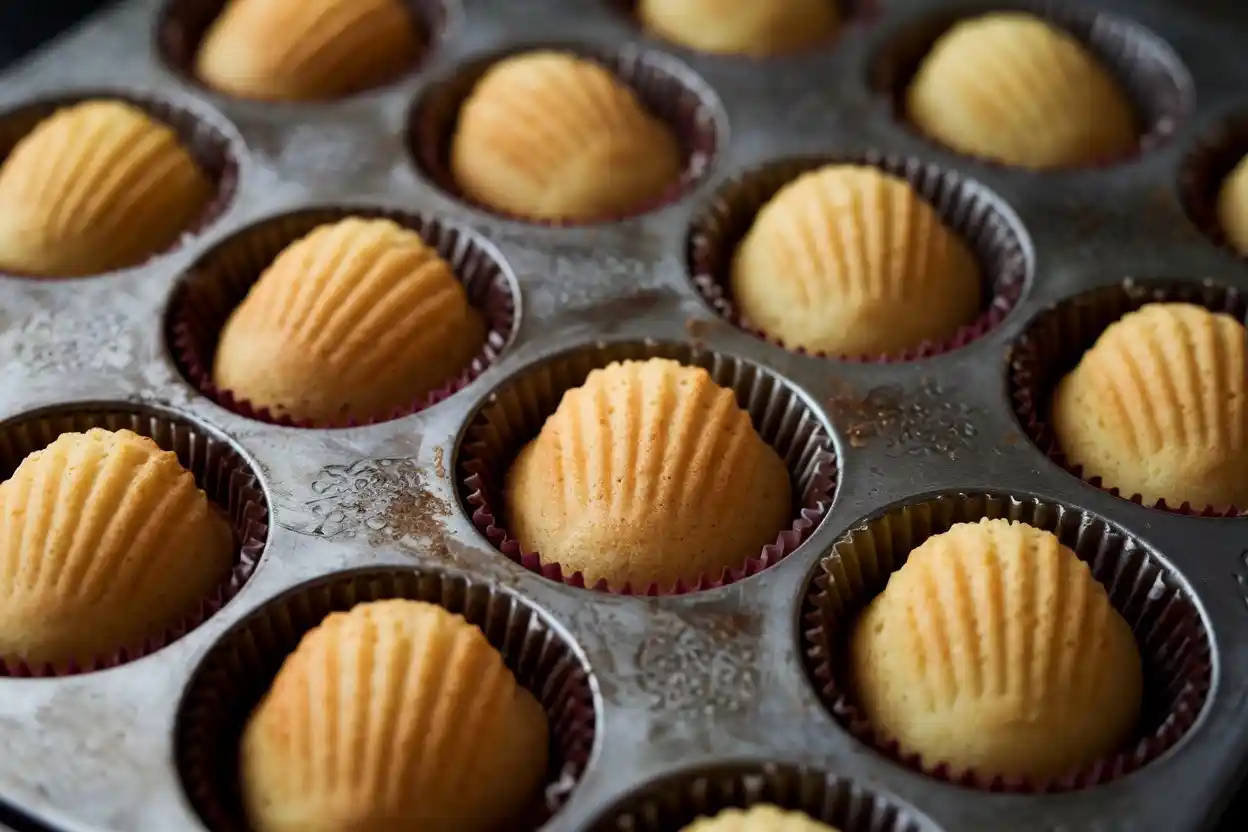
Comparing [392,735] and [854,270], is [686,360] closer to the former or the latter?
[854,270]

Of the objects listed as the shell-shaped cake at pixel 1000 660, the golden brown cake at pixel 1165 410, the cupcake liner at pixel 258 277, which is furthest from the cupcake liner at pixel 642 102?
the shell-shaped cake at pixel 1000 660

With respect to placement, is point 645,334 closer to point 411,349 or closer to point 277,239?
point 411,349

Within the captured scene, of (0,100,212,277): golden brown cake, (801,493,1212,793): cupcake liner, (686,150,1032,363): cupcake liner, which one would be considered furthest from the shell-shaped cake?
(0,100,212,277): golden brown cake

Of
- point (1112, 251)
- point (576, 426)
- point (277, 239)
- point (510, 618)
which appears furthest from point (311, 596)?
point (1112, 251)

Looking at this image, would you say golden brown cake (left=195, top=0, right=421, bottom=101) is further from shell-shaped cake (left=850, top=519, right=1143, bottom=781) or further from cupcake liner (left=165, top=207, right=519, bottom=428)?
shell-shaped cake (left=850, top=519, right=1143, bottom=781)

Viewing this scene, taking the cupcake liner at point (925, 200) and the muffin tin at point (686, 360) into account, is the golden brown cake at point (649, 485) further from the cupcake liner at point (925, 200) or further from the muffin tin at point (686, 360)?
the cupcake liner at point (925, 200)
